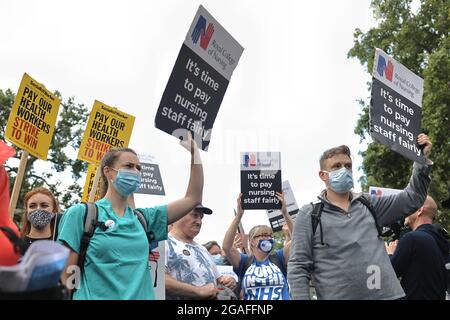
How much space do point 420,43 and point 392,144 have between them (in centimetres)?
2153

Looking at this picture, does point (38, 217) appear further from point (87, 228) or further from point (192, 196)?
point (87, 228)

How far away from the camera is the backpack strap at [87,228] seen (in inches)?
167

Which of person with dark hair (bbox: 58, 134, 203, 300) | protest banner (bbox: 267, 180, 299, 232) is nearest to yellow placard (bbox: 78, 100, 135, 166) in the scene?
protest banner (bbox: 267, 180, 299, 232)

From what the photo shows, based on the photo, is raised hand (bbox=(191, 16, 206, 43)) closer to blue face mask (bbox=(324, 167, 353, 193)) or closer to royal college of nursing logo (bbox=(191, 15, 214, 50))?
royal college of nursing logo (bbox=(191, 15, 214, 50))

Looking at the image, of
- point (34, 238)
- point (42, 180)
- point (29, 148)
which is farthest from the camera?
point (42, 180)

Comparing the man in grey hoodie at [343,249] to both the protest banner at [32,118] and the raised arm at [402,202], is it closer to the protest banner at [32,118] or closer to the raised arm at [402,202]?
the raised arm at [402,202]

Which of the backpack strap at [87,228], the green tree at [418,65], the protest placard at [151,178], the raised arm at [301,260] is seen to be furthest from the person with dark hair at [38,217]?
the green tree at [418,65]

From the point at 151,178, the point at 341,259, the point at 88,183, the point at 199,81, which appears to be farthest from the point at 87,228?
the point at 151,178

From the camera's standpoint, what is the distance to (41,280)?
2.09 m

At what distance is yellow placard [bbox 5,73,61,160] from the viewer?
28.0 feet

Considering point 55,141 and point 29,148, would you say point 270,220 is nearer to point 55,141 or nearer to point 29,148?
point 29,148

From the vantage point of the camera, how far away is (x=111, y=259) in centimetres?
426

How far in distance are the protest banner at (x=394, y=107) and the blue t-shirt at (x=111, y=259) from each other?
2778 mm
